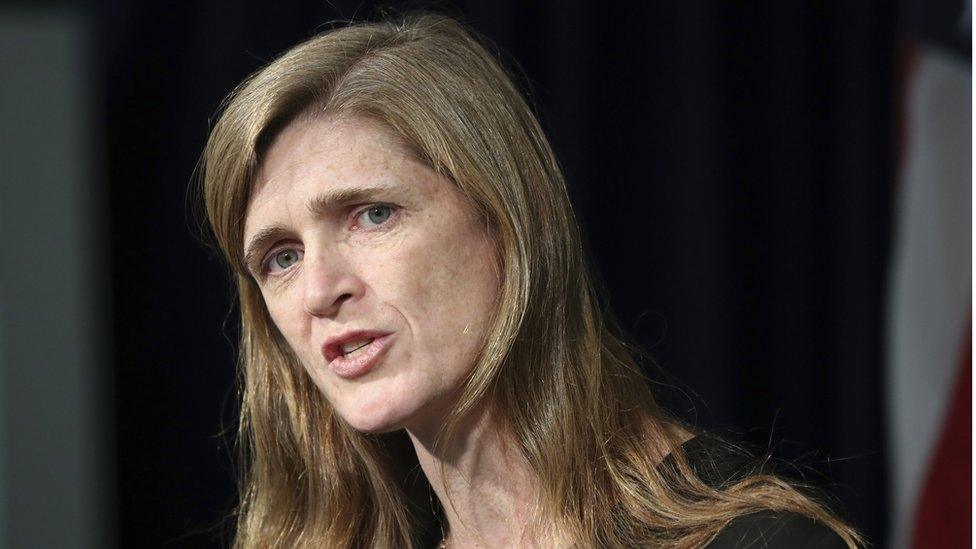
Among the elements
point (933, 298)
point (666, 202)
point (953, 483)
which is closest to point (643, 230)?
point (666, 202)

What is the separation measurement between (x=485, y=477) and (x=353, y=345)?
0.22 metres

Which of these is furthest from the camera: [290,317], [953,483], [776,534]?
[953,483]

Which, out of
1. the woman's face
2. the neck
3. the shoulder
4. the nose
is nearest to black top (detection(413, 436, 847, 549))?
the shoulder

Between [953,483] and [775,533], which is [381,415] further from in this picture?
[953,483]

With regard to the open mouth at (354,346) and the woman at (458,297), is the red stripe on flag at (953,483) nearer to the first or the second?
the woman at (458,297)

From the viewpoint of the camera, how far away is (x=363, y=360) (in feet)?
4.13

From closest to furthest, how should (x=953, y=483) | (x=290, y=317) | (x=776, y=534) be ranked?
(x=776, y=534) < (x=290, y=317) < (x=953, y=483)

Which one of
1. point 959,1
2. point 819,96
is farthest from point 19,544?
point 959,1

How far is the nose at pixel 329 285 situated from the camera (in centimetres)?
124

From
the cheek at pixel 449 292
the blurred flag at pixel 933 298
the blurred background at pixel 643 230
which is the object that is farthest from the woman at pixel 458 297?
Result: the blurred flag at pixel 933 298

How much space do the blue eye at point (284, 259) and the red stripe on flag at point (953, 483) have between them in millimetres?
1488

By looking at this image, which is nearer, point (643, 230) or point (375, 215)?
point (375, 215)

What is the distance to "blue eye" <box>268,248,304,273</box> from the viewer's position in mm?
1336

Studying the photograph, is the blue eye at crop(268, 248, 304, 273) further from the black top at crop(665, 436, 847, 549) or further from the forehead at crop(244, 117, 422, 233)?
the black top at crop(665, 436, 847, 549)
